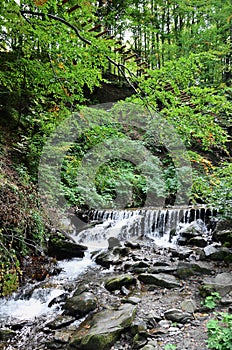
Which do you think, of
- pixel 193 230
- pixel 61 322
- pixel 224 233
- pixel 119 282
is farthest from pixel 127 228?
pixel 61 322

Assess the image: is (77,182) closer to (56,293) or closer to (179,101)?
(56,293)

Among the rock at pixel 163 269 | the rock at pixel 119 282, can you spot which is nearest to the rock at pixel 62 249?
the rock at pixel 119 282

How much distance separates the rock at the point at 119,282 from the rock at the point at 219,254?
→ 1843 mm

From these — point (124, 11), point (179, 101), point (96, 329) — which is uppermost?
point (124, 11)

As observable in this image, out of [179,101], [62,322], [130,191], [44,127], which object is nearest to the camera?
[62,322]

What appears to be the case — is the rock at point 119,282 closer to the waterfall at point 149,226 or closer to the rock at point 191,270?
the rock at point 191,270

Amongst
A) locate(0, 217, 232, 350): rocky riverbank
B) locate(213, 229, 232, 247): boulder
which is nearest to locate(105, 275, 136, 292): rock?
locate(0, 217, 232, 350): rocky riverbank

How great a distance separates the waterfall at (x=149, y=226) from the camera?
7.84 meters

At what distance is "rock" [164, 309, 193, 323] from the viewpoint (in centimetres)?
313

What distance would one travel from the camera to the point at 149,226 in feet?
26.9

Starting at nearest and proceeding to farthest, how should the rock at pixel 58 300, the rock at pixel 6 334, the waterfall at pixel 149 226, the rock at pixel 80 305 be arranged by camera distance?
the rock at pixel 6 334, the rock at pixel 80 305, the rock at pixel 58 300, the waterfall at pixel 149 226

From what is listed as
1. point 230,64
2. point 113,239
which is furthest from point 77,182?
point 230,64

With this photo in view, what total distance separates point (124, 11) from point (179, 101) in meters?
11.3

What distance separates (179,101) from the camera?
3.69 meters
